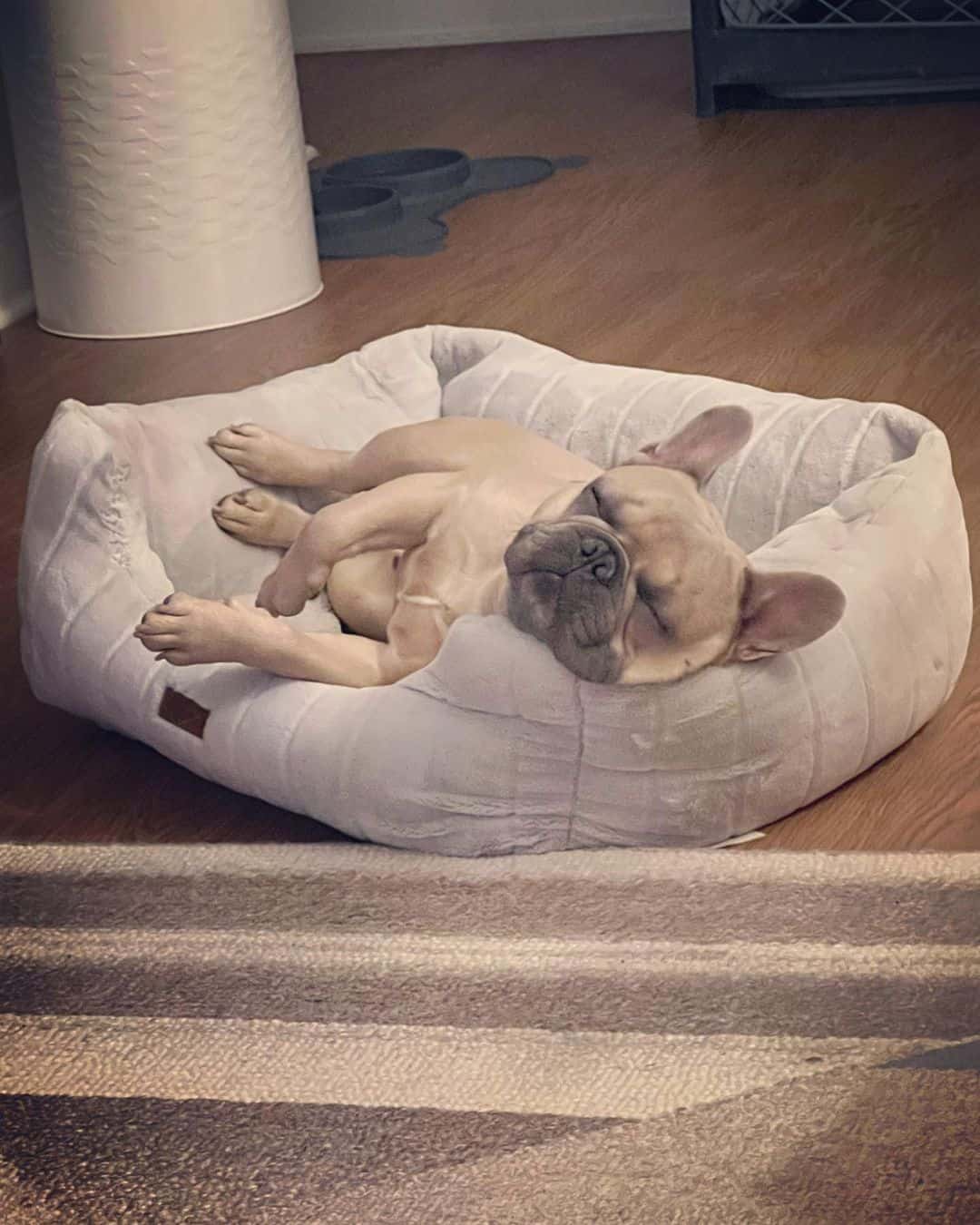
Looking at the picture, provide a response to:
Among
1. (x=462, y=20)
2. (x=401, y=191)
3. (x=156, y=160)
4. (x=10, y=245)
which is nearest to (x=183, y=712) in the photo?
(x=156, y=160)

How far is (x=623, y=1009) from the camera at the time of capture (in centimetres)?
135

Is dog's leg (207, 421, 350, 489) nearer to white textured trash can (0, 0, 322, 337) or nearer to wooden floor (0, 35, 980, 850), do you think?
wooden floor (0, 35, 980, 850)

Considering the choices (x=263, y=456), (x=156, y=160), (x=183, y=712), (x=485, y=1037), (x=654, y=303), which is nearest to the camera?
(x=485, y=1037)

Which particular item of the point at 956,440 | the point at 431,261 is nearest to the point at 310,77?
the point at 431,261

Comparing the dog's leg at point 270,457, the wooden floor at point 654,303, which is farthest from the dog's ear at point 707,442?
the dog's leg at point 270,457

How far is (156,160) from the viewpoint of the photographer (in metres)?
2.99

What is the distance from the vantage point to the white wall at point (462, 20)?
5461mm

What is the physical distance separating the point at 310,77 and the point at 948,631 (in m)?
4.12

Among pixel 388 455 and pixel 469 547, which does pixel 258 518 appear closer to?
pixel 388 455

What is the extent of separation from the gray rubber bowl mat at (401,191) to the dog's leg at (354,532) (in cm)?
Result: 191

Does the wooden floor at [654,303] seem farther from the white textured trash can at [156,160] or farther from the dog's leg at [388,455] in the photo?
the dog's leg at [388,455]

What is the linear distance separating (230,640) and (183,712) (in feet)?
0.46

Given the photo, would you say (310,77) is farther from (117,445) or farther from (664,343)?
(117,445)

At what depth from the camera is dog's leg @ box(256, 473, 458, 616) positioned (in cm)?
168
